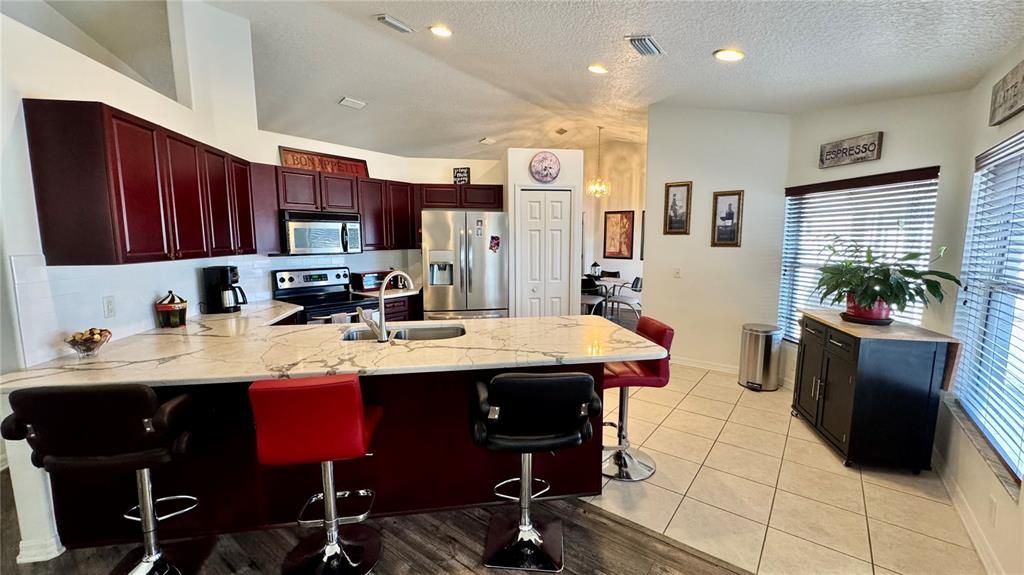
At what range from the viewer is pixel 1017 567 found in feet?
5.23

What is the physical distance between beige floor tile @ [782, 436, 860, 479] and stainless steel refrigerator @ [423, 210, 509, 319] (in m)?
3.05

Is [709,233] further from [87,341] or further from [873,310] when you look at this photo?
[87,341]

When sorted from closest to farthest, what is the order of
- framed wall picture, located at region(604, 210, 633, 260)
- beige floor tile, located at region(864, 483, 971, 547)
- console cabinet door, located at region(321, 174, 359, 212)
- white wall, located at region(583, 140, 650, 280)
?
beige floor tile, located at region(864, 483, 971, 547), console cabinet door, located at region(321, 174, 359, 212), white wall, located at region(583, 140, 650, 280), framed wall picture, located at region(604, 210, 633, 260)

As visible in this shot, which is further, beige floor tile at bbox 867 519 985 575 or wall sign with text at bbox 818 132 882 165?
wall sign with text at bbox 818 132 882 165

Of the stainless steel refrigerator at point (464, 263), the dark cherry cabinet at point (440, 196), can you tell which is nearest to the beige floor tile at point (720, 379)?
the stainless steel refrigerator at point (464, 263)

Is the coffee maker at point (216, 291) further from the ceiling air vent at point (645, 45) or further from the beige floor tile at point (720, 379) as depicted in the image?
the beige floor tile at point (720, 379)

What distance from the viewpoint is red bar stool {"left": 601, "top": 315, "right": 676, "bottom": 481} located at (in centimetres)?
233

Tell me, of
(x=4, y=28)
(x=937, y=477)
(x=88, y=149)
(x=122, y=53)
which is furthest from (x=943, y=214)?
(x=122, y=53)

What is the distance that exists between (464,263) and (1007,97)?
163 inches

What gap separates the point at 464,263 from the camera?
185 inches

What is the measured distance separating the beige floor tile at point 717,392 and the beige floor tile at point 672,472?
1248 mm

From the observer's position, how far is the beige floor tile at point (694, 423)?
309 cm

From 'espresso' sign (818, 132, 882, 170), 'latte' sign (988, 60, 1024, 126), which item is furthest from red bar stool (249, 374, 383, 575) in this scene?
'espresso' sign (818, 132, 882, 170)

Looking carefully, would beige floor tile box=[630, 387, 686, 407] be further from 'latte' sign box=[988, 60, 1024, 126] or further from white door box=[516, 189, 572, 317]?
'latte' sign box=[988, 60, 1024, 126]
